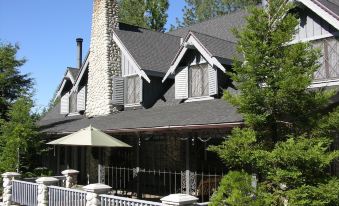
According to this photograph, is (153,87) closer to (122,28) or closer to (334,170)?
(122,28)

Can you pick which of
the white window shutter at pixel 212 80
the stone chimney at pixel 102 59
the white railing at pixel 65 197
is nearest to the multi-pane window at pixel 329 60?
the white window shutter at pixel 212 80

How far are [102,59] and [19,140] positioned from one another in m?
5.52

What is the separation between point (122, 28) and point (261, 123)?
13.6 metres

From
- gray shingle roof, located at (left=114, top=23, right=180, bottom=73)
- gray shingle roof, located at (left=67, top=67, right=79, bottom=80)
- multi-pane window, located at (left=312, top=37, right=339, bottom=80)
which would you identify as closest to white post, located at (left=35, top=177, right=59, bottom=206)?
gray shingle roof, located at (left=114, top=23, right=180, bottom=73)

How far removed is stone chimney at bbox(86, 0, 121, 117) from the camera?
63.9 ft

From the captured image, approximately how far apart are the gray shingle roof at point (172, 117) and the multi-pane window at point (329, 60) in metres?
2.94

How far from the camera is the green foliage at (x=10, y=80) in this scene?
20312 millimetres

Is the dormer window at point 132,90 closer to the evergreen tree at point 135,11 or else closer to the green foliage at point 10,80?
the green foliage at point 10,80

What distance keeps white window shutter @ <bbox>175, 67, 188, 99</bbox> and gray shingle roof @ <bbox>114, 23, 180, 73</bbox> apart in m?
1.71

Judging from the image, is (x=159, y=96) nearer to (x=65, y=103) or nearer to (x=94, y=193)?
(x=65, y=103)

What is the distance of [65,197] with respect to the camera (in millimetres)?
11672

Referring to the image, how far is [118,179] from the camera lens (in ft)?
58.6

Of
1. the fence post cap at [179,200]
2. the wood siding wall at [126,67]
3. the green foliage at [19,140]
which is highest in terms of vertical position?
the wood siding wall at [126,67]

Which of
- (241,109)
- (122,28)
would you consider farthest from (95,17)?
(241,109)
